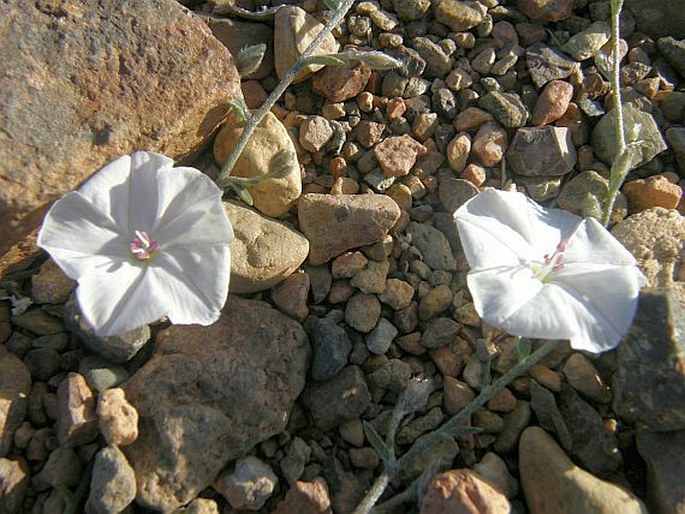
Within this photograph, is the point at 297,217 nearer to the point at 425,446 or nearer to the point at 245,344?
the point at 245,344

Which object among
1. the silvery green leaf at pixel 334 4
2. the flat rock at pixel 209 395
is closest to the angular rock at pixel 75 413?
the flat rock at pixel 209 395

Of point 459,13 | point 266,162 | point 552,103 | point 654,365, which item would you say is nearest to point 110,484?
point 266,162

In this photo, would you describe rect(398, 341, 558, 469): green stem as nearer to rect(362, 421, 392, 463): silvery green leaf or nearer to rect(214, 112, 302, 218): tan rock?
rect(362, 421, 392, 463): silvery green leaf

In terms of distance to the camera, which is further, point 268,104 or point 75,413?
point 268,104

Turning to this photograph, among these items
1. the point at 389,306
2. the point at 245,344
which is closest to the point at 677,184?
the point at 389,306

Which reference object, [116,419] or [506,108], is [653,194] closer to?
[506,108]

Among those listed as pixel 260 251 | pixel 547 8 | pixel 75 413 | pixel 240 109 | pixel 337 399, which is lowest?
pixel 337 399
